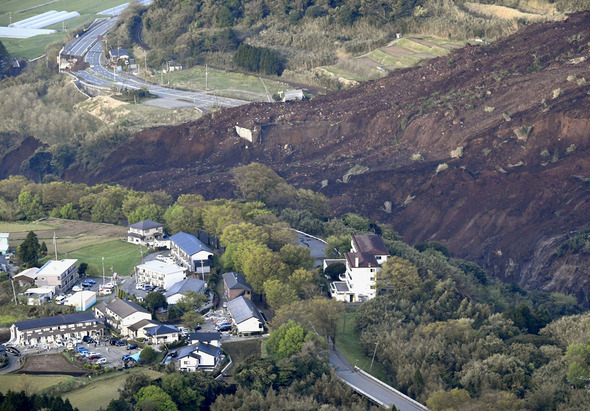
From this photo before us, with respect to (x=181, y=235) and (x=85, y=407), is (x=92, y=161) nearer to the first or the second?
(x=181, y=235)

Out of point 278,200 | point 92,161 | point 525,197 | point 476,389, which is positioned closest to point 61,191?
point 278,200

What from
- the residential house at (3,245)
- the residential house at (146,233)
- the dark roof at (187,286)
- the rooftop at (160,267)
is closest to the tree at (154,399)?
the dark roof at (187,286)

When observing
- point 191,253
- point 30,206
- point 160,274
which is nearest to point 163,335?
point 160,274

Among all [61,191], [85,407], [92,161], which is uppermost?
[85,407]

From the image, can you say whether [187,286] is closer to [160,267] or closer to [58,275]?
[160,267]

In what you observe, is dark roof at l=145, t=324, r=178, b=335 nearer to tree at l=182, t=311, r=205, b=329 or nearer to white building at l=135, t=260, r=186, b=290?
tree at l=182, t=311, r=205, b=329
